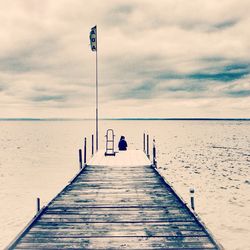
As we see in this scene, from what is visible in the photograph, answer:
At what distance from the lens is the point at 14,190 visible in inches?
877

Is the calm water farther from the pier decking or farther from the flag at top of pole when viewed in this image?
the flag at top of pole

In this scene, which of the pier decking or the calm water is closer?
the pier decking

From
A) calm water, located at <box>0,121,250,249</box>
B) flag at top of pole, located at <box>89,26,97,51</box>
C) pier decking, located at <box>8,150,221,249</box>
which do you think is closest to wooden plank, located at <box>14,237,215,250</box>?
pier decking, located at <box>8,150,221,249</box>

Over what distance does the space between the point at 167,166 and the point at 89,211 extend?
23.8 m

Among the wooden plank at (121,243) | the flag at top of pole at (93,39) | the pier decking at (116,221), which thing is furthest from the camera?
the flag at top of pole at (93,39)

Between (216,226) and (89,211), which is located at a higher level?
(89,211)

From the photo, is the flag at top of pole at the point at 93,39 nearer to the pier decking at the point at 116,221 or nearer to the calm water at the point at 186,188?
the calm water at the point at 186,188

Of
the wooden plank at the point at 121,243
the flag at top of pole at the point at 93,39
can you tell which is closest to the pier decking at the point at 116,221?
the wooden plank at the point at 121,243

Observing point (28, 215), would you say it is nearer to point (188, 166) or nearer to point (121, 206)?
point (121, 206)

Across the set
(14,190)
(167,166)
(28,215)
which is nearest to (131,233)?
(28,215)

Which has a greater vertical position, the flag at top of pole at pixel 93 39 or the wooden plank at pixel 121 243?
the flag at top of pole at pixel 93 39

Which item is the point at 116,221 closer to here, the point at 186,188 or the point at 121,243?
the point at 121,243

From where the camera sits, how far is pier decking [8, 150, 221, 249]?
765 centimetres

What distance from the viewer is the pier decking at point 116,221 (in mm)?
7648
